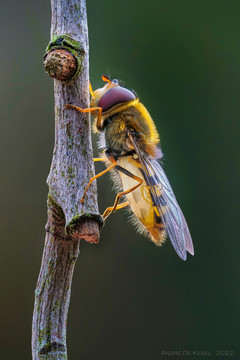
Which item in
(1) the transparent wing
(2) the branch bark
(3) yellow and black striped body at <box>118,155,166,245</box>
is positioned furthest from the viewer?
(3) yellow and black striped body at <box>118,155,166,245</box>

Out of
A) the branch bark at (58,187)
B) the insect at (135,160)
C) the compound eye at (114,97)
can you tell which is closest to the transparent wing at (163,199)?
the insect at (135,160)

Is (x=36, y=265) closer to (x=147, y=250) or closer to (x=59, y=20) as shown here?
(x=147, y=250)

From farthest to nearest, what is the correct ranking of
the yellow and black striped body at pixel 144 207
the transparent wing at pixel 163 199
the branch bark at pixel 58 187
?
the yellow and black striped body at pixel 144 207 → the transparent wing at pixel 163 199 → the branch bark at pixel 58 187

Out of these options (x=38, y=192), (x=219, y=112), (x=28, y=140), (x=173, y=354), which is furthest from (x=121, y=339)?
(x=219, y=112)

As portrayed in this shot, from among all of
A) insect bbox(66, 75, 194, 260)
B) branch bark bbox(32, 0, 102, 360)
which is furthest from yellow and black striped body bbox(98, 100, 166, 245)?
branch bark bbox(32, 0, 102, 360)

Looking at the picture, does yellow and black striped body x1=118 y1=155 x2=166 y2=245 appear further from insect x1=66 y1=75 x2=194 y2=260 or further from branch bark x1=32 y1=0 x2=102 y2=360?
branch bark x1=32 y1=0 x2=102 y2=360

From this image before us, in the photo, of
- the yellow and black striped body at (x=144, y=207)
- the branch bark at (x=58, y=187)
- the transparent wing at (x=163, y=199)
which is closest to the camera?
the branch bark at (x=58, y=187)

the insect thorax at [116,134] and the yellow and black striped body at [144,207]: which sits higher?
the insect thorax at [116,134]

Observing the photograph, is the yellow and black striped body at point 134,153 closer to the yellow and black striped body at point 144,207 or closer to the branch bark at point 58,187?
the yellow and black striped body at point 144,207
